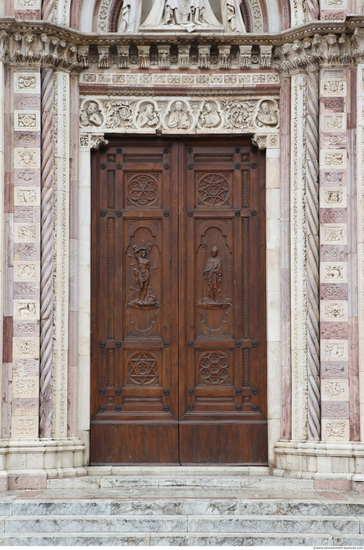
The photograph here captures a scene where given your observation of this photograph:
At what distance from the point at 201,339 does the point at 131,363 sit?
0.87 m

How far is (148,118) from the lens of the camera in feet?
35.2

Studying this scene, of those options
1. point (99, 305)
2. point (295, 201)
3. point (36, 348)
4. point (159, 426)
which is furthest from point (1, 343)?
point (295, 201)

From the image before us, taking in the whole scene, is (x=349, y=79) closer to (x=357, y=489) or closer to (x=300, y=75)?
(x=300, y=75)

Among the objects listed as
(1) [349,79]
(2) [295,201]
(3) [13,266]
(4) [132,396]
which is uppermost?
(1) [349,79]

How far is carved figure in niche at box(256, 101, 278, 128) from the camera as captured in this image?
35.1 ft

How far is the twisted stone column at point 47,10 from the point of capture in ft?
33.8

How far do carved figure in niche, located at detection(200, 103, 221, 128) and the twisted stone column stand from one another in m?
2.06

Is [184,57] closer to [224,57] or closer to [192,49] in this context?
[192,49]

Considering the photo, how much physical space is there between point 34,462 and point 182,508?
1.92 m

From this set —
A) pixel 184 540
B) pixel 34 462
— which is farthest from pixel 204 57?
pixel 184 540

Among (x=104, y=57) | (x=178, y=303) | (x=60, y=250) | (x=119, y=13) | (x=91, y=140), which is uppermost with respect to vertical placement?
(x=119, y=13)

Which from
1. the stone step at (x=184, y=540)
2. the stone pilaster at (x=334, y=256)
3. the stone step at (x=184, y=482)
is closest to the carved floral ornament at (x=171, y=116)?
the stone pilaster at (x=334, y=256)

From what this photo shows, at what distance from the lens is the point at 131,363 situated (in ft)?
35.0

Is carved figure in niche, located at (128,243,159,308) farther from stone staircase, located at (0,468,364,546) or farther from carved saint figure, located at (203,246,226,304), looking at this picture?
stone staircase, located at (0,468,364,546)
